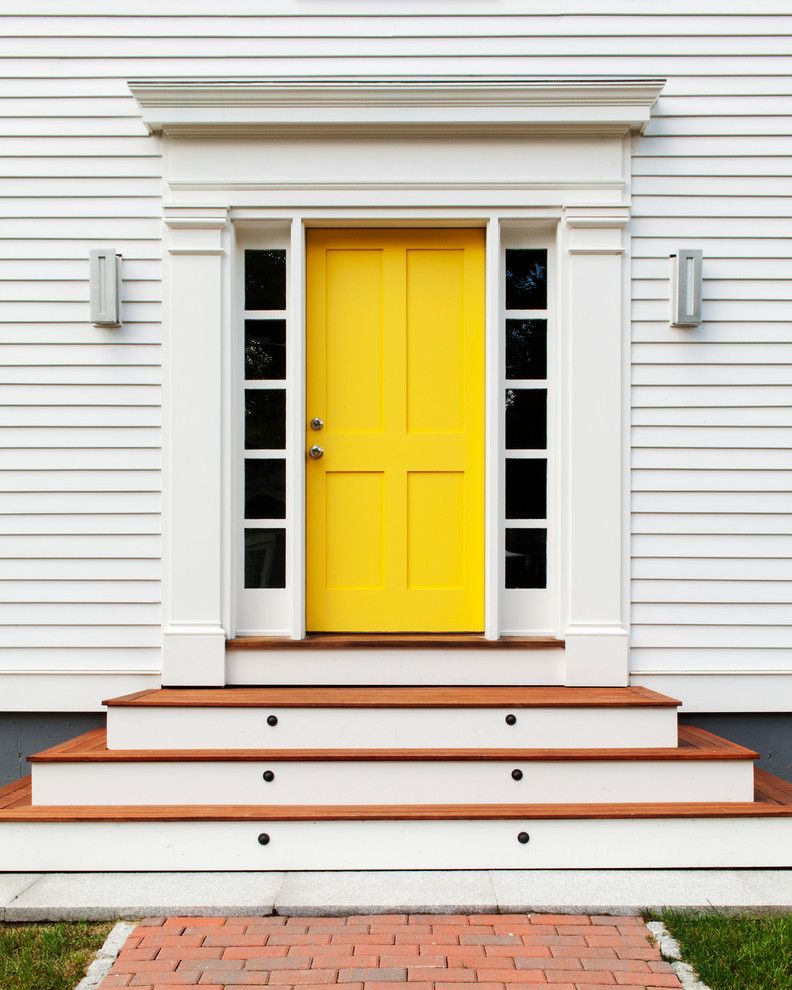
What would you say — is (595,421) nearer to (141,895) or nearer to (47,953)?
(141,895)

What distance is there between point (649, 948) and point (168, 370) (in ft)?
10.0

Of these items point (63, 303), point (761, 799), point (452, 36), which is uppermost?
point (452, 36)

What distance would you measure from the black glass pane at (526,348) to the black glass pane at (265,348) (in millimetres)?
1108

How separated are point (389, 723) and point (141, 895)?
3.67 ft

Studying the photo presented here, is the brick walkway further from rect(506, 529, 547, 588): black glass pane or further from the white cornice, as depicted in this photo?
the white cornice

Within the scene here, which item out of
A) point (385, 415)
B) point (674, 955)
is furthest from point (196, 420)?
point (674, 955)

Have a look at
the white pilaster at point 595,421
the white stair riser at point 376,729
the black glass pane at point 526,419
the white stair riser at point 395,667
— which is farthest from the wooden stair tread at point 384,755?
the black glass pane at point 526,419

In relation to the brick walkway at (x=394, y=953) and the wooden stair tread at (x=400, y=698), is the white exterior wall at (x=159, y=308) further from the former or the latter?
the brick walkway at (x=394, y=953)

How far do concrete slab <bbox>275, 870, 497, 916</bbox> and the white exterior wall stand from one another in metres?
1.42

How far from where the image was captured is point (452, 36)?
3971 mm

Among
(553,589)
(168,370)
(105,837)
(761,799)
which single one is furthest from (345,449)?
(761,799)

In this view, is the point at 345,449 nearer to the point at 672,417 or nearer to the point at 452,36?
the point at 672,417

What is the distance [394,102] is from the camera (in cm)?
385

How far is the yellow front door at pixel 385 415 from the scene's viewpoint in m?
4.08
